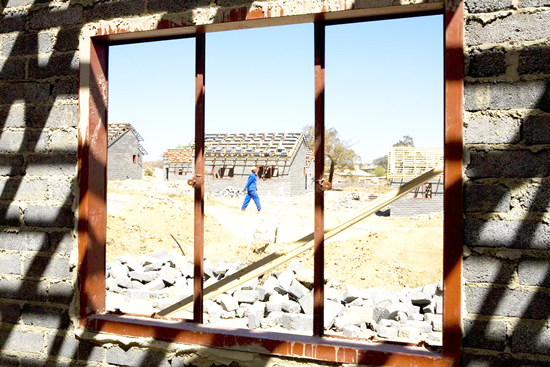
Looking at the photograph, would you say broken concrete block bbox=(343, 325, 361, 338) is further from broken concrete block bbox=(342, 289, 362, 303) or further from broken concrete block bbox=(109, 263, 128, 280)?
broken concrete block bbox=(109, 263, 128, 280)

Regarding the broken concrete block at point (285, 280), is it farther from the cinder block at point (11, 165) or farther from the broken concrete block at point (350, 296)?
the cinder block at point (11, 165)

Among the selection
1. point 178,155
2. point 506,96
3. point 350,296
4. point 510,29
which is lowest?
point 350,296

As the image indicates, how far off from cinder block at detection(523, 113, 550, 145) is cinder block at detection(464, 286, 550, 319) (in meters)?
0.70

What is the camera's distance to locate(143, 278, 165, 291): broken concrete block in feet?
26.6

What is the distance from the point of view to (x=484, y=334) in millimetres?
2488

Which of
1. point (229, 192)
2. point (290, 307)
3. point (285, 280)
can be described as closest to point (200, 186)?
point (290, 307)

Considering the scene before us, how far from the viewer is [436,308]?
698cm

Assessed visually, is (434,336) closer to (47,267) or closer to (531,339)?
(531,339)

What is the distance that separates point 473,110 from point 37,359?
308 cm

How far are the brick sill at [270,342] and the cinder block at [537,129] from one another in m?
1.13

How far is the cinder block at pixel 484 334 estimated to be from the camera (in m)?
2.46

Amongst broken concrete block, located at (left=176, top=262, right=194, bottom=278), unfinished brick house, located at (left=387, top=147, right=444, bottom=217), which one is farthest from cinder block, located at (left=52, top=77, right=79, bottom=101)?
unfinished brick house, located at (left=387, top=147, right=444, bottom=217)

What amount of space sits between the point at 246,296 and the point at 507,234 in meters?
5.28

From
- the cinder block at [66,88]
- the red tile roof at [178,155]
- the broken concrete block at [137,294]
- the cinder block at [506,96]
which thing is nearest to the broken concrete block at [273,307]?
the broken concrete block at [137,294]
